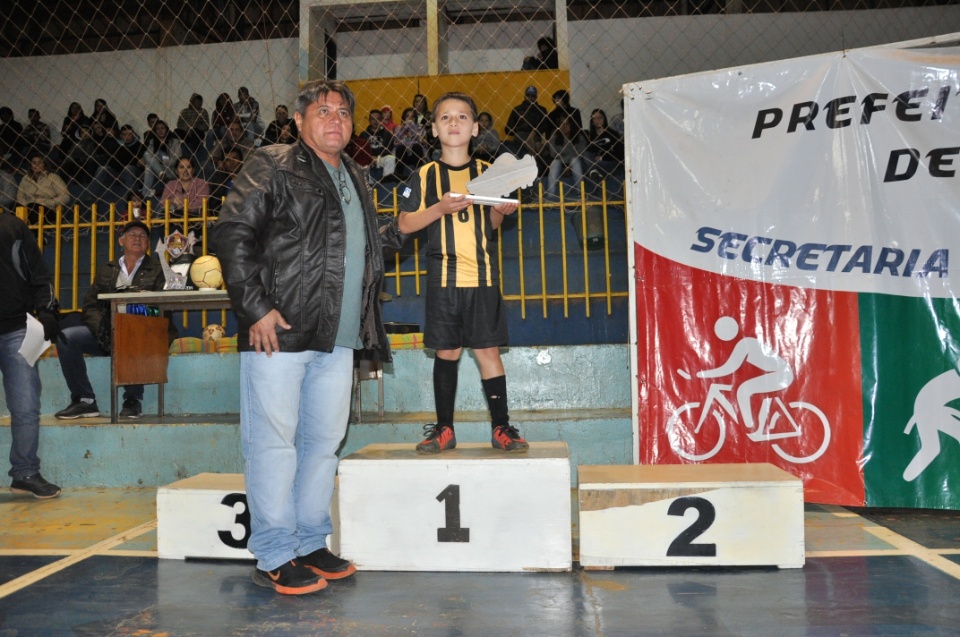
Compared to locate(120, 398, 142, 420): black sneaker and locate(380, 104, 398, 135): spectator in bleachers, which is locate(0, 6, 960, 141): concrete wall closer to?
locate(380, 104, 398, 135): spectator in bleachers

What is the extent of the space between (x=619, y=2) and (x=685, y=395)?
8.74 meters

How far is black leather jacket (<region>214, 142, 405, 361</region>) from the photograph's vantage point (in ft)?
8.63

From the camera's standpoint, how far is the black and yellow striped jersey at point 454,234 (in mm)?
3365

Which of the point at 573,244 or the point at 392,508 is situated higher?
the point at 573,244

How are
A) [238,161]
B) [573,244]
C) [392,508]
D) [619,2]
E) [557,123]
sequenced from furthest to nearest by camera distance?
[619,2], [557,123], [238,161], [573,244], [392,508]

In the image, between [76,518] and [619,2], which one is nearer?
[76,518]

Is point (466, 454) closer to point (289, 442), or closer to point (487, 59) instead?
point (289, 442)

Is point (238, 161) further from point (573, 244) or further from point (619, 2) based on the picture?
point (619, 2)

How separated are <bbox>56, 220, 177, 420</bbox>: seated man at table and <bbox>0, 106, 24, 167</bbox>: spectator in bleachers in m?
4.66

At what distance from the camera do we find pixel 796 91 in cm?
397

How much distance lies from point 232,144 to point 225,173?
49cm

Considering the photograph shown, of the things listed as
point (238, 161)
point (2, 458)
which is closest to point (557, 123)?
point (238, 161)

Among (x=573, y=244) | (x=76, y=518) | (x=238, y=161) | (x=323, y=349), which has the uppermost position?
(x=238, y=161)

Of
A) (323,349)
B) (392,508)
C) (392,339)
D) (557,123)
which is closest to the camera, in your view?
(323,349)
